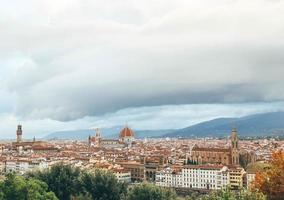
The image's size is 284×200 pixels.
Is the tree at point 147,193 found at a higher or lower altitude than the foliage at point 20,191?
lower

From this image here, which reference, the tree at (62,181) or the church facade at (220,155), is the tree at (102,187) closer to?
the tree at (62,181)

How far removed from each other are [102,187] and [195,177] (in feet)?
55.3

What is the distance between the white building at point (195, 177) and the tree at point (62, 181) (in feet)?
49.6

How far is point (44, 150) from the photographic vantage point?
66.9 meters

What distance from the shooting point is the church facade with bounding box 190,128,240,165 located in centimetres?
4922

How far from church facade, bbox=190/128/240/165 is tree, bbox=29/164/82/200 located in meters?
26.1

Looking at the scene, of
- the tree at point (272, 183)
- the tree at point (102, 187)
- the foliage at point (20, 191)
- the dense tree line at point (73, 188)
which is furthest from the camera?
the tree at point (102, 187)

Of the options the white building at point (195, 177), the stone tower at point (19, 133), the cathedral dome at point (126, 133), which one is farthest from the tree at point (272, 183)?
the cathedral dome at point (126, 133)

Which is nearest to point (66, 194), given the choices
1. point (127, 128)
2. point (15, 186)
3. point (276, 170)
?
point (15, 186)

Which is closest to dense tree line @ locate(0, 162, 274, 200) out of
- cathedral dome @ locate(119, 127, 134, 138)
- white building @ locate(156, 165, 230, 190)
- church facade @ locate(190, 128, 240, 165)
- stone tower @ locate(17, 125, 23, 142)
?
white building @ locate(156, 165, 230, 190)

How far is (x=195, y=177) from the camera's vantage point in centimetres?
3950

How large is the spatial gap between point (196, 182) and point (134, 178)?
19.2ft

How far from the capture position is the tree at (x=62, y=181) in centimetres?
2398

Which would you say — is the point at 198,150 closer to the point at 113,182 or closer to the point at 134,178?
the point at 134,178
